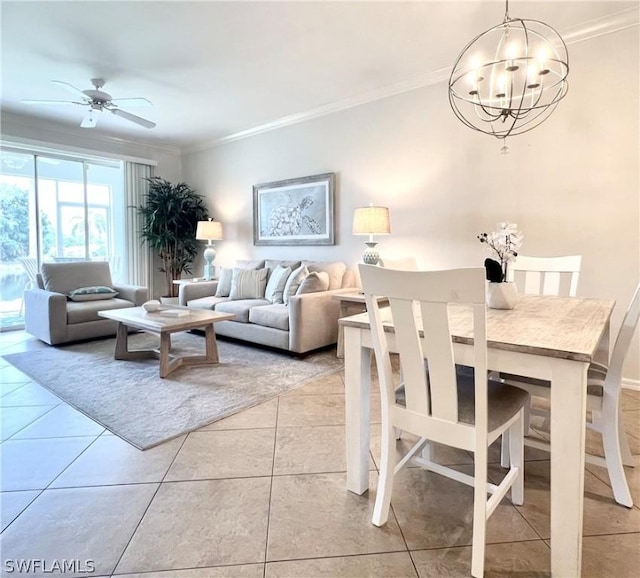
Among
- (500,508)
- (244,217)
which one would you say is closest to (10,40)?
(244,217)

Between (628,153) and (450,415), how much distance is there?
2.62 meters

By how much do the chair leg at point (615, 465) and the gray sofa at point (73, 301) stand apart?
445cm

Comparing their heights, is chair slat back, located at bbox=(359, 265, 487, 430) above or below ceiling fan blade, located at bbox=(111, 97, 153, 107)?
below

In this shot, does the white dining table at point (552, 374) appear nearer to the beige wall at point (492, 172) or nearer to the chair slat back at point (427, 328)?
the chair slat back at point (427, 328)

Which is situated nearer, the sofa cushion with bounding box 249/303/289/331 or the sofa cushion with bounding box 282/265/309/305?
the sofa cushion with bounding box 249/303/289/331

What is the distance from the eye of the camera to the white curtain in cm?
571

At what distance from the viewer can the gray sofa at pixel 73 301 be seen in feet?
12.8

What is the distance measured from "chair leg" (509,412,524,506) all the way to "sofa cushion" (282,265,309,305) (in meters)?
2.69

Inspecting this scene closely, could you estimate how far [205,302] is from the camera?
4371mm

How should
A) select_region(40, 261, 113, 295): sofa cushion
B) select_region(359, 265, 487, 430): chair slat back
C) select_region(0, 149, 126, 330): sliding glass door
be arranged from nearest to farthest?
1. select_region(359, 265, 487, 430): chair slat back
2. select_region(40, 261, 113, 295): sofa cushion
3. select_region(0, 149, 126, 330): sliding glass door

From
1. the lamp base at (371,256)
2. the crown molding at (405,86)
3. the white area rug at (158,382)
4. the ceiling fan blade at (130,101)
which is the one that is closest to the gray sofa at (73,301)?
the white area rug at (158,382)

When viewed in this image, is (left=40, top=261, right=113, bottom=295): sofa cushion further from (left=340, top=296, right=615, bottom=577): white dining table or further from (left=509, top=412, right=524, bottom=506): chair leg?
(left=509, top=412, right=524, bottom=506): chair leg

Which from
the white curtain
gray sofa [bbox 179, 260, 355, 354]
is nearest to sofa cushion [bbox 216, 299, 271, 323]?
gray sofa [bbox 179, 260, 355, 354]

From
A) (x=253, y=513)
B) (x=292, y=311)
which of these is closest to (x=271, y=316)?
(x=292, y=311)
